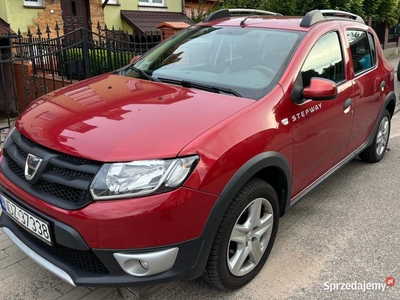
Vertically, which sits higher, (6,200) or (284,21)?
(284,21)

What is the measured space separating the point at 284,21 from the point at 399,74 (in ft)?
17.4

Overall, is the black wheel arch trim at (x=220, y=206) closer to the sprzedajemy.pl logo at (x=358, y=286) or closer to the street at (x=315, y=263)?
the street at (x=315, y=263)

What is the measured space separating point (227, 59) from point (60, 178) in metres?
1.64

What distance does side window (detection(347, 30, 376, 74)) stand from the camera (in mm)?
3757

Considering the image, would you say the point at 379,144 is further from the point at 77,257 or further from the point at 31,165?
the point at 31,165

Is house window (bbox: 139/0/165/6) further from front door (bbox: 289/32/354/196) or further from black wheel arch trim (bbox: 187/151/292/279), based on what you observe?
black wheel arch trim (bbox: 187/151/292/279)

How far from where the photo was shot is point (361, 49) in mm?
4020

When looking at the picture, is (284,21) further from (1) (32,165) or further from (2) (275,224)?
(1) (32,165)

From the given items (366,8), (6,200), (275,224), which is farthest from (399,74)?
(6,200)

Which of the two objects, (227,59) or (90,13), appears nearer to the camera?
(227,59)

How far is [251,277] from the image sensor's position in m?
2.60

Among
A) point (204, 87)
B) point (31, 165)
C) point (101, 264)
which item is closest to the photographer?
point (101, 264)

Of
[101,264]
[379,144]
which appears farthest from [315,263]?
[379,144]

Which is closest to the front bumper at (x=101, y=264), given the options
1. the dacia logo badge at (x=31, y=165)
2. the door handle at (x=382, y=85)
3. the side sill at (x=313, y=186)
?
the dacia logo badge at (x=31, y=165)
